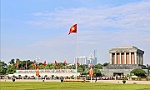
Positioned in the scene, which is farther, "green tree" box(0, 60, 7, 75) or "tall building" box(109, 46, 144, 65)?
"tall building" box(109, 46, 144, 65)

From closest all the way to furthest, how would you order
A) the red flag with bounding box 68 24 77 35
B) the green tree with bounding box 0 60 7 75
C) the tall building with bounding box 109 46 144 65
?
the red flag with bounding box 68 24 77 35
the green tree with bounding box 0 60 7 75
the tall building with bounding box 109 46 144 65

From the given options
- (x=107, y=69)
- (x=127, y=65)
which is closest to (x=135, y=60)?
(x=127, y=65)

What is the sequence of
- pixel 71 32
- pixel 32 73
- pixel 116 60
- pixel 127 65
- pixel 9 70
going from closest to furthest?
pixel 71 32 < pixel 32 73 < pixel 9 70 < pixel 127 65 < pixel 116 60

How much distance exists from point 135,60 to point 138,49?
23.9ft

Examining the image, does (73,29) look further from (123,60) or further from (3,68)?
(123,60)

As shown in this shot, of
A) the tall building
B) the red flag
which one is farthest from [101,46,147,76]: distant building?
the red flag

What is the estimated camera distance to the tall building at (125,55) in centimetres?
13362

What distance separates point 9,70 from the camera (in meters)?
121

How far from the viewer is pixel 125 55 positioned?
13625 cm

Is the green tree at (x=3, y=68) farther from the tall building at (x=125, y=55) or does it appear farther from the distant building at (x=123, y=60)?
the tall building at (x=125, y=55)

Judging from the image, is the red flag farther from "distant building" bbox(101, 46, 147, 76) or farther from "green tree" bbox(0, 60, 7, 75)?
"green tree" bbox(0, 60, 7, 75)

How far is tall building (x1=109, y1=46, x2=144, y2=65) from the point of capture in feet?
438

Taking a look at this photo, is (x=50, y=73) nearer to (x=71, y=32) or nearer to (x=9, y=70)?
(x=9, y=70)

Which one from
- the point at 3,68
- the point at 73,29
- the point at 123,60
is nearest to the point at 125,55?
the point at 123,60
